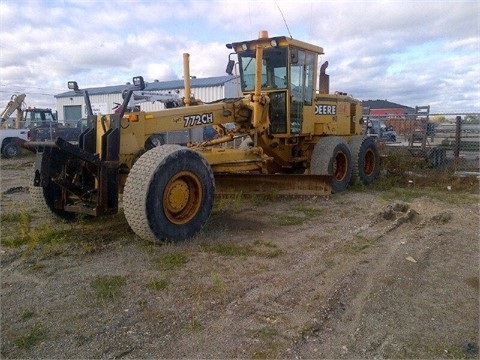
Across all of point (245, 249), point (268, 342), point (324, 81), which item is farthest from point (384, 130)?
point (268, 342)

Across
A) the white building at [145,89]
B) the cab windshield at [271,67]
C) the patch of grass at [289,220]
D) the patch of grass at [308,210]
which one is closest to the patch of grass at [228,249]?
the patch of grass at [289,220]

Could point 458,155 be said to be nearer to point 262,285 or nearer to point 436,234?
point 436,234

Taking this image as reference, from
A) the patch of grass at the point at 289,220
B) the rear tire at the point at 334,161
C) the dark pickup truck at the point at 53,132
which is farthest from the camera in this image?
the dark pickup truck at the point at 53,132

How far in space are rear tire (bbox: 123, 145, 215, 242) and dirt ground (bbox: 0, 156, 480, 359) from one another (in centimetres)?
23

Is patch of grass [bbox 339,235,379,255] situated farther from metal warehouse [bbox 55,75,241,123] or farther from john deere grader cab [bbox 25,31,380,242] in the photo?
metal warehouse [bbox 55,75,241,123]

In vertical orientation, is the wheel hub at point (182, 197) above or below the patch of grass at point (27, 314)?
above

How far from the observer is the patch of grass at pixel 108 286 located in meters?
4.26

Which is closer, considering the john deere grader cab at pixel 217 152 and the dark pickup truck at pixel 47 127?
the john deere grader cab at pixel 217 152

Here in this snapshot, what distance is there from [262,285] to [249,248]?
4.03 ft

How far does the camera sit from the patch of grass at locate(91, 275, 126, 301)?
426 cm

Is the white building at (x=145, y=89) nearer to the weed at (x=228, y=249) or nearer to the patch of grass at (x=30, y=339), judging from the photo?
the weed at (x=228, y=249)

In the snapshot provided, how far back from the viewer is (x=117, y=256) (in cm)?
539

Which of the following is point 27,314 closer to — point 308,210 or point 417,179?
point 308,210

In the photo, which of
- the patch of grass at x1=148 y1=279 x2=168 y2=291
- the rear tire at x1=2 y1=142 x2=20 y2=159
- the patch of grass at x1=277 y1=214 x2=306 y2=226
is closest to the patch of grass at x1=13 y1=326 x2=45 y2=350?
the patch of grass at x1=148 y1=279 x2=168 y2=291
